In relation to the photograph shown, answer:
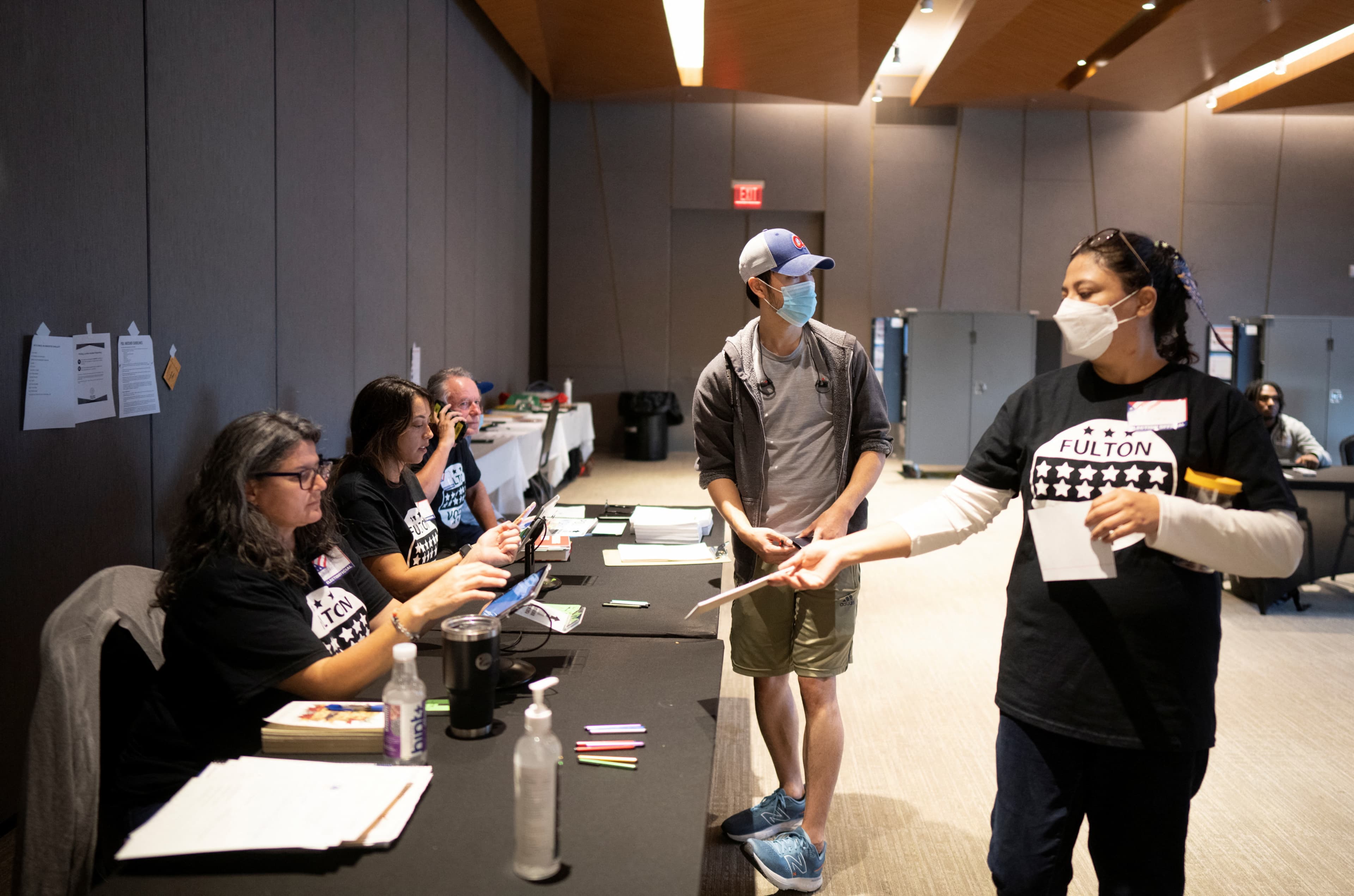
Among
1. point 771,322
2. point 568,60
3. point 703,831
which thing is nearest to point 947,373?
point 568,60

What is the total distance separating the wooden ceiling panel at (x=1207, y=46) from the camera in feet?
23.1

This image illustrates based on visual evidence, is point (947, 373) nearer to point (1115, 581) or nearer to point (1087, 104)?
point (1087, 104)

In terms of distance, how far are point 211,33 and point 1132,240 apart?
3309mm

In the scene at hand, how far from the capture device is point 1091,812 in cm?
157

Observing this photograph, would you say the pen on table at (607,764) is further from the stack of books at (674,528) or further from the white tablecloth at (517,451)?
the white tablecloth at (517,451)

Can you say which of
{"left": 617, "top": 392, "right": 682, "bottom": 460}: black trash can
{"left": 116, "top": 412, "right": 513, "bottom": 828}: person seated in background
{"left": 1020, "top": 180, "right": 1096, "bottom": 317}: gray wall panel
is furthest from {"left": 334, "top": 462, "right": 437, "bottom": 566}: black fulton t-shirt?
{"left": 1020, "top": 180, "right": 1096, "bottom": 317}: gray wall panel

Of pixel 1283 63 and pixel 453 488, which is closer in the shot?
pixel 453 488

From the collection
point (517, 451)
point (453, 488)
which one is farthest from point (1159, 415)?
point (517, 451)

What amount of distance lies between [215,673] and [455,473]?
1.90 meters

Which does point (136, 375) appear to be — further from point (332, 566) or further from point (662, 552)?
point (662, 552)

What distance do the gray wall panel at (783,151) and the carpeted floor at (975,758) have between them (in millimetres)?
6522

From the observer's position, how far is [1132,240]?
157 cm

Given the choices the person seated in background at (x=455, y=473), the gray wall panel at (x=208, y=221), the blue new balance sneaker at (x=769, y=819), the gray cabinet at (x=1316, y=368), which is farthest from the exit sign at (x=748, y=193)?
the blue new balance sneaker at (x=769, y=819)

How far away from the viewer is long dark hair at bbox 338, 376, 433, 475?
8.77 feet
